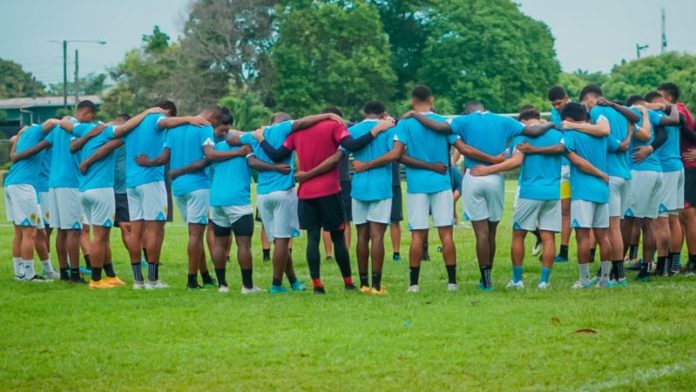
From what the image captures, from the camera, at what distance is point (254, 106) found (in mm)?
81938

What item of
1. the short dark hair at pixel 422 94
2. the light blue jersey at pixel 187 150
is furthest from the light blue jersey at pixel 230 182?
the short dark hair at pixel 422 94

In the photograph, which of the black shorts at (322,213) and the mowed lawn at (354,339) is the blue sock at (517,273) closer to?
the mowed lawn at (354,339)

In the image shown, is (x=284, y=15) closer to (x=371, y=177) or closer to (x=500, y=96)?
(x=500, y=96)

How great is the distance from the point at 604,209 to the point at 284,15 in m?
74.1

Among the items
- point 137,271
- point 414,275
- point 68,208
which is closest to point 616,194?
point 414,275

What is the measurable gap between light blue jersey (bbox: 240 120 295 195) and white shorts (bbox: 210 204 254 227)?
1.06ft

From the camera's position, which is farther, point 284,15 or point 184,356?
point 284,15

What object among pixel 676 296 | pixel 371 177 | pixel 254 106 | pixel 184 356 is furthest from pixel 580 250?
pixel 254 106

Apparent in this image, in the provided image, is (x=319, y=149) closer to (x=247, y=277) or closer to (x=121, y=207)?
(x=247, y=277)

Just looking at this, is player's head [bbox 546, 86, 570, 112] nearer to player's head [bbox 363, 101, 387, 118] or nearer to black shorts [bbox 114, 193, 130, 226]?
player's head [bbox 363, 101, 387, 118]

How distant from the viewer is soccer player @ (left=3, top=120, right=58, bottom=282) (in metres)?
17.2

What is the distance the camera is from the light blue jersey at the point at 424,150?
47.9ft

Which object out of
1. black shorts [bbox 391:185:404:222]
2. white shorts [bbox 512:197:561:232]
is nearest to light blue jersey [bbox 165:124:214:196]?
white shorts [bbox 512:197:561:232]

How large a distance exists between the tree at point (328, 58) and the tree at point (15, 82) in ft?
215
